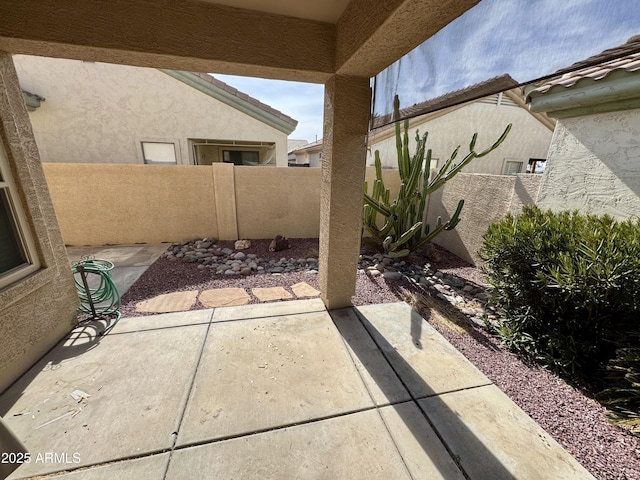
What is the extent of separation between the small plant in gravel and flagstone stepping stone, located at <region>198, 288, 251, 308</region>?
308 cm

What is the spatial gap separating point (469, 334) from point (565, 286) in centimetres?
108

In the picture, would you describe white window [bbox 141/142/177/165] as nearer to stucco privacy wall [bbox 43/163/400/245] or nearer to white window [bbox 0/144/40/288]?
stucco privacy wall [bbox 43/163/400/245]

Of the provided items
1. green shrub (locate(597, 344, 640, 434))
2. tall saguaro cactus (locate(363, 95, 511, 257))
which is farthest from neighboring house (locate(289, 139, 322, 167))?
green shrub (locate(597, 344, 640, 434))

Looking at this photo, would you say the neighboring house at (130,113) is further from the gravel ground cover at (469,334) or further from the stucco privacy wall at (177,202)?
the gravel ground cover at (469,334)

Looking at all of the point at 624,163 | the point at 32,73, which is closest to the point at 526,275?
the point at 624,163

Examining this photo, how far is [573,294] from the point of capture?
204 cm

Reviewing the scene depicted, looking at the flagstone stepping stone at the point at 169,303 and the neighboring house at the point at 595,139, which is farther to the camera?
the flagstone stepping stone at the point at 169,303

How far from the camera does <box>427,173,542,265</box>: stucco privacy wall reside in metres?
4.00

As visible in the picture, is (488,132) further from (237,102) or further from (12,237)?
(12,237)

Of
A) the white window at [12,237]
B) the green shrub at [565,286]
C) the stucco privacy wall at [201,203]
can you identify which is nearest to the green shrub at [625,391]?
the green shrub at [565,286]

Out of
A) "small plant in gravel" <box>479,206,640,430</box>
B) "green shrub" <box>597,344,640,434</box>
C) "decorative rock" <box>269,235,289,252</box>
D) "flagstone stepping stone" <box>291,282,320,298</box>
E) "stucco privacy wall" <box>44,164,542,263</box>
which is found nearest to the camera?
"green shrub" <box>597,344,640,434</box>

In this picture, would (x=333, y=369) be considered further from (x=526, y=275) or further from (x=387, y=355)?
(x=526, y=275)

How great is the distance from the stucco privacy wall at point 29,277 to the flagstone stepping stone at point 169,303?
70 cm

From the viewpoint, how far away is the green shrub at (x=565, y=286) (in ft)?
6.34
